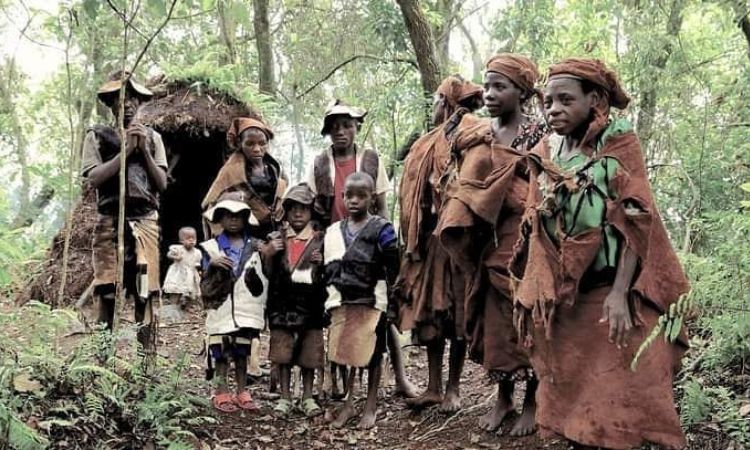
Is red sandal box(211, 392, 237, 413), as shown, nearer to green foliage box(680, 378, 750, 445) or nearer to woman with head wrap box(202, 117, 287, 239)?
woman with head wrap box(202, 117, 287, 239)

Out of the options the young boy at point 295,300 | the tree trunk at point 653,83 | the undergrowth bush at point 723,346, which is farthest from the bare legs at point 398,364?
the tree trunk at point 653,83

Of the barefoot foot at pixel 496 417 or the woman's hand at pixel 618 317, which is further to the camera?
the barefoot foot at pixel 496 417

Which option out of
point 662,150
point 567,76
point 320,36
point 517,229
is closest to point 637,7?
point 662,150

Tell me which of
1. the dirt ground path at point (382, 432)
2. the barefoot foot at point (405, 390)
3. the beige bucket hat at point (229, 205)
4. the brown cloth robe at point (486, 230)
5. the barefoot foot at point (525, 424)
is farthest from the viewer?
the barefoot foot at point (405, 390)

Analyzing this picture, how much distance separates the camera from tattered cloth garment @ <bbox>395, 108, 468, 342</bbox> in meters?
4.62

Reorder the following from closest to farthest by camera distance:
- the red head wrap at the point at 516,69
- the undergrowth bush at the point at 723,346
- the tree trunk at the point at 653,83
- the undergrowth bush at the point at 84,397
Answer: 1. the undergrowth bush at the point at 84,397
2. the undergrowth bush at the point at 723,346
3. the red head wrap at the point at 516,69
4. the tree trunk at the point at 653,83

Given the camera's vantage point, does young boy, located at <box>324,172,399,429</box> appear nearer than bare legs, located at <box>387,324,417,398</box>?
Yes

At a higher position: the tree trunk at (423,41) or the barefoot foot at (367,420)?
the tree trunk at (423,41)

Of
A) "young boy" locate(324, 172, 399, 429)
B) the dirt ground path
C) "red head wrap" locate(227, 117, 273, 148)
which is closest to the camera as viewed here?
the dirt ground path

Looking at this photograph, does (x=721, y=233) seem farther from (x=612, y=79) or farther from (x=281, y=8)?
(x=281, y=8)

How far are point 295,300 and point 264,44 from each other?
5.83 metres

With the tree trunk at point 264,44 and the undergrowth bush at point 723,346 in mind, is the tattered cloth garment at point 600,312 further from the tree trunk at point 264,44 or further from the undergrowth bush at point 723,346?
the tree trunk at point 264,44

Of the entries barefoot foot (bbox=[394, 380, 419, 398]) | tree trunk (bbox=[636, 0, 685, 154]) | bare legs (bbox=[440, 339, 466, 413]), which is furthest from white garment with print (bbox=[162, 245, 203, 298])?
tree trunk (bbox=[636, 0, 685, 154])

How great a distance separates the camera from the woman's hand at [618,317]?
2914mm
